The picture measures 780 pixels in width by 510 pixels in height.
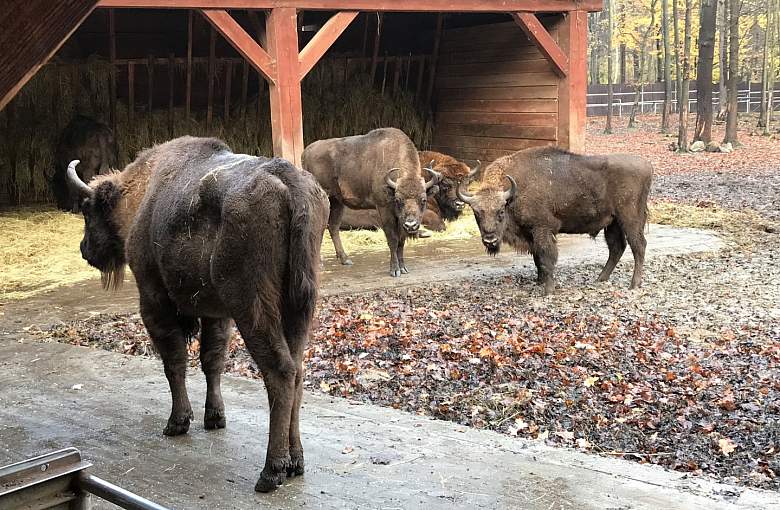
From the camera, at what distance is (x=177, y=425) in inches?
218

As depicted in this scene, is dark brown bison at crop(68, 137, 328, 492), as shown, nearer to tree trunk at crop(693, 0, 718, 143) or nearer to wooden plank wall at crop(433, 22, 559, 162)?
wooden plank wall at crop(433, 22, 559, 162)

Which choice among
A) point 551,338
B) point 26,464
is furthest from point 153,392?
point 26,464

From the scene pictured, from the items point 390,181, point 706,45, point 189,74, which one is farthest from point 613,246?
point 706,45

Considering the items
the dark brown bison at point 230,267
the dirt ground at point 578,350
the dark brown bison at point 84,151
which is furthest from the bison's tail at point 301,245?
the dark brown bison at point 84,151

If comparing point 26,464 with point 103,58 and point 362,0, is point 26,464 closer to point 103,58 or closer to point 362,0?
point 362,0

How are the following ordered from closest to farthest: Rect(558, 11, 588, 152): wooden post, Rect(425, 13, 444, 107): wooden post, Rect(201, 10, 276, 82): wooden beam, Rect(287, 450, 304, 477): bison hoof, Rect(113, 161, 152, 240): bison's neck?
Rect(287, 450, 304, 477): bison hoof → Rect(113, 161, 152, 240): bison's neck → Rect(201, 10, 276, 82): wooden beam → Rect(558, 11, 588, 152): wooden post → Rect(425, 13, 444, 107): wooden post

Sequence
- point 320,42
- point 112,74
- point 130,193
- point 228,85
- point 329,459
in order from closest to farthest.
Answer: point 329,459 → point 130,193 → point 320,42 → point 112,74 → point 228,85

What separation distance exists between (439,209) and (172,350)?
9.96 metres

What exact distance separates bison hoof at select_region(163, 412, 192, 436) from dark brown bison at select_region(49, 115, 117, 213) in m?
11.5

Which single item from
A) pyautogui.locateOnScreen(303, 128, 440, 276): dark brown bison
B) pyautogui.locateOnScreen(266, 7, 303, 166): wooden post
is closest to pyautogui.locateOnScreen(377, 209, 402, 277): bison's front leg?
pyautogui.locateOnScreen(303, 128, 440, 276): dark brown bison

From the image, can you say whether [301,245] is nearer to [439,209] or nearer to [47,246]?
[47,246]

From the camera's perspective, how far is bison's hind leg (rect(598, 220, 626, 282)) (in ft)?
36.7

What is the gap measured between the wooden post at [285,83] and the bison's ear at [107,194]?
21.5 feet

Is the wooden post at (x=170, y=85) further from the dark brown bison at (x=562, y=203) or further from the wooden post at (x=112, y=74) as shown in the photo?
the dark brown bison at (x=562, y=203)
